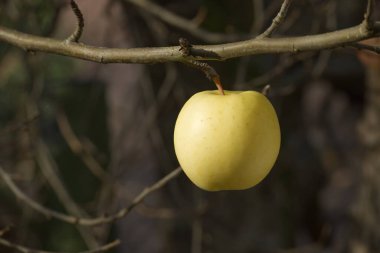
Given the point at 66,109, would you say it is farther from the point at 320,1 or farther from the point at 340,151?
the point at 340,151

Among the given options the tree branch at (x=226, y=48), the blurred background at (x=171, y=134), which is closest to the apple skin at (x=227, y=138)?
the tree branch at (x=226, y=48)

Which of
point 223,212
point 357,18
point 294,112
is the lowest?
point 223,212

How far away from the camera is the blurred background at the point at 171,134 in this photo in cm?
280

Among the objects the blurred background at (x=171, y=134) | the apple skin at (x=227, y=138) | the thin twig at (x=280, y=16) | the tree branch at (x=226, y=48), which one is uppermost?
the thin twig at (x=280, y=16)

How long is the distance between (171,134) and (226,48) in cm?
233

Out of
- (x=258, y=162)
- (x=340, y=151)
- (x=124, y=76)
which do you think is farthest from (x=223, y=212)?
(x=124, y=76)

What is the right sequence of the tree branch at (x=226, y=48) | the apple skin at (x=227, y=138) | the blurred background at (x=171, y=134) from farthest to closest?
1. the blurred background at (x=171, y=134)
2. the apple skin at (x=227, y=138)
3. the tree branch at (x=226, y=48)

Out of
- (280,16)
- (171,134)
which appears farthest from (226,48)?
(171,134)

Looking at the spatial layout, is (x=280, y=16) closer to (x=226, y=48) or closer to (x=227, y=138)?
(x=226, y=48)

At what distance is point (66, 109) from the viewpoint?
163 inches

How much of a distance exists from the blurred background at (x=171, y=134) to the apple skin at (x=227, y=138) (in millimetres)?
1144

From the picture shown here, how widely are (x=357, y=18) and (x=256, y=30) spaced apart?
1.26 meters

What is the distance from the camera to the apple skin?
3.55 feet

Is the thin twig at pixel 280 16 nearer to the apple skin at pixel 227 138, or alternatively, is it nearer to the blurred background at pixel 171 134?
the apple skin at pixel 227 138
